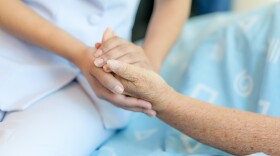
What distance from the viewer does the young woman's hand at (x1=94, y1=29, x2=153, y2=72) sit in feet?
2.24

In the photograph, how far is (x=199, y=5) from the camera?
152 cm

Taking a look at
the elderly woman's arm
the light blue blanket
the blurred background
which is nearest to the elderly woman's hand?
the elderly woman's arm

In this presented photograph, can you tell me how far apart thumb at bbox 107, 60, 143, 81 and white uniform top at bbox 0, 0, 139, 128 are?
168 mm

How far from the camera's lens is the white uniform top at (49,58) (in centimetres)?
76

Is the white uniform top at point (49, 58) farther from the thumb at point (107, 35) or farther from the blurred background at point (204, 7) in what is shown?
the blurred background at point (204, 7)

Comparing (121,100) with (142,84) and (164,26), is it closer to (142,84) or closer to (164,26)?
(142,84)

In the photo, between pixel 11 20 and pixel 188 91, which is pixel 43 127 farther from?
pixel 188 91

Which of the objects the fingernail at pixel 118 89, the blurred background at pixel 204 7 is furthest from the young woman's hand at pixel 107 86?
the blurred background at pixel 204 7

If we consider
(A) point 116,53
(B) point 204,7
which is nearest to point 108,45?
(A) point 116,53

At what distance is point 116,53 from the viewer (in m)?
0.69

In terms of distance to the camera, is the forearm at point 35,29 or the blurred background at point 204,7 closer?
the forearm at point 35,29

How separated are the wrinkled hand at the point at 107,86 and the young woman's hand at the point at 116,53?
15 mm

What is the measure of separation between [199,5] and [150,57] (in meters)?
0.73

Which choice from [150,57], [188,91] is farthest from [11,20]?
[188,91]
